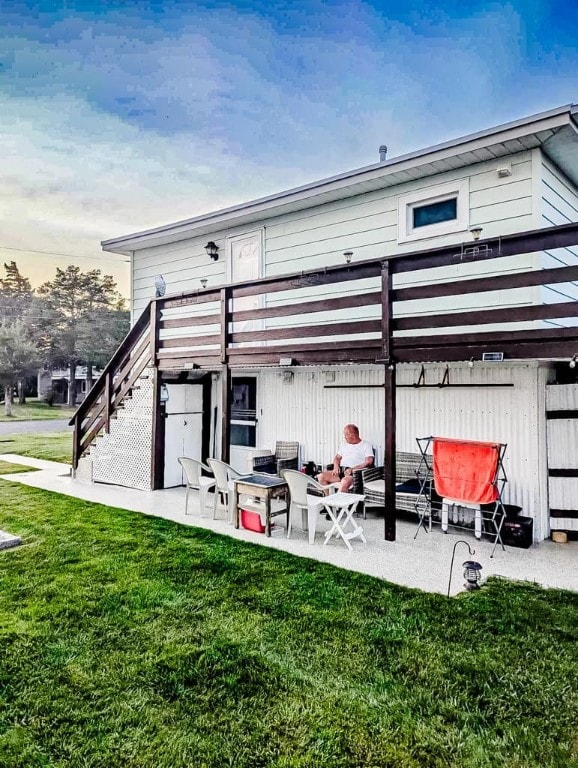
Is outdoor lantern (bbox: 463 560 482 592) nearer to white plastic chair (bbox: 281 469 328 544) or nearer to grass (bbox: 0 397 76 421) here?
white plastic chair (bbox: 281 469 328 544)

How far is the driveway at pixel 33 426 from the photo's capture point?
19.9 metres

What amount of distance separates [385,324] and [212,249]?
480 centimetres

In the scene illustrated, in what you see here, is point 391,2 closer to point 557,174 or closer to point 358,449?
point 557,174

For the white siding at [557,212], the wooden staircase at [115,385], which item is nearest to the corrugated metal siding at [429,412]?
the white siding at [557,212]

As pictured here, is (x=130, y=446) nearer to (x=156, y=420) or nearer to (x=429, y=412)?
(x=156, y=420)

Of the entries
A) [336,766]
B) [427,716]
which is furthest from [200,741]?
[427,716]

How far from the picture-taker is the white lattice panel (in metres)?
8.77

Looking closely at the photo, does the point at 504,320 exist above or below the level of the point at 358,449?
above

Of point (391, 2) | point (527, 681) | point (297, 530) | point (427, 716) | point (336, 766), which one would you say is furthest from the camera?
point (391, 2)

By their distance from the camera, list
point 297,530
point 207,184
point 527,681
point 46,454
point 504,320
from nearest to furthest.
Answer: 1. point 527,681
2. point 504,320
3. point 297,530
4. point 46,454
5. point 207,184

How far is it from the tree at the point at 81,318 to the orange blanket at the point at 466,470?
29.3 m

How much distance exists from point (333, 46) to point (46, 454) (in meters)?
12.1

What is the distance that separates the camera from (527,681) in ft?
9.84

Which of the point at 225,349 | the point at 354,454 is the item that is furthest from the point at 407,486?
the point at 225,349
